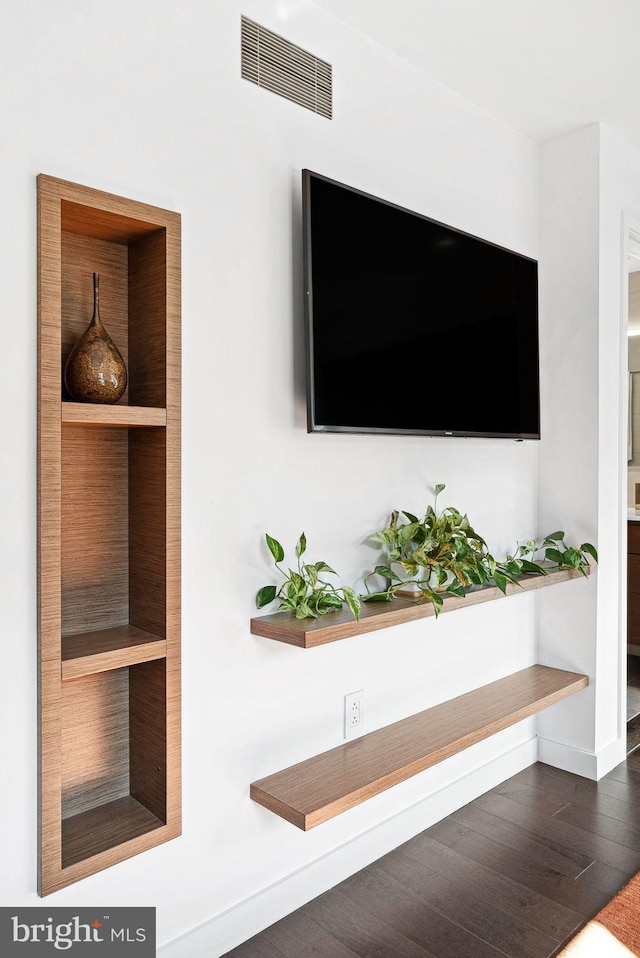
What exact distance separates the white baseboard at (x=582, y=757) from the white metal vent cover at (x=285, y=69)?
2.47m

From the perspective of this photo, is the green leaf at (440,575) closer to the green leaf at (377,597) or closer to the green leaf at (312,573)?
the green leaf at (377,597)

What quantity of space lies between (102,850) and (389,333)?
4.92ft

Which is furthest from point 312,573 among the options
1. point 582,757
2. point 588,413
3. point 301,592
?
point 582,757

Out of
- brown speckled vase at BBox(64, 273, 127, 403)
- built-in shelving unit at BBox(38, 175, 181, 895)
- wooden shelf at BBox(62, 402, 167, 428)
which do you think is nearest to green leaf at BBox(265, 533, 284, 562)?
built-in shelving unit at BBox(38, 175, 181, 895)

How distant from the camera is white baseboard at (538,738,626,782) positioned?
2.71 meters

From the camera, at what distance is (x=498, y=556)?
2.67 meters

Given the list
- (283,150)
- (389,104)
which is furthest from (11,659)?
(389,104)

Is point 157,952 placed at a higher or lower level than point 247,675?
lower

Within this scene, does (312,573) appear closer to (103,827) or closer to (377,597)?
(377,597)

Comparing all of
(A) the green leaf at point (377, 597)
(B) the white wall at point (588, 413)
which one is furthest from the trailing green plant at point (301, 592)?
(B) the white wall at point (588, 413)

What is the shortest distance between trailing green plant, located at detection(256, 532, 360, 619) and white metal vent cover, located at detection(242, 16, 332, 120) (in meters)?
1.22

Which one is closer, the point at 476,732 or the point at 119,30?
the point at 119,30

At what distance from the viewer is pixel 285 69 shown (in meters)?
1.90

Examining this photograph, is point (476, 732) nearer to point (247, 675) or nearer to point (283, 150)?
point (247, 675)
